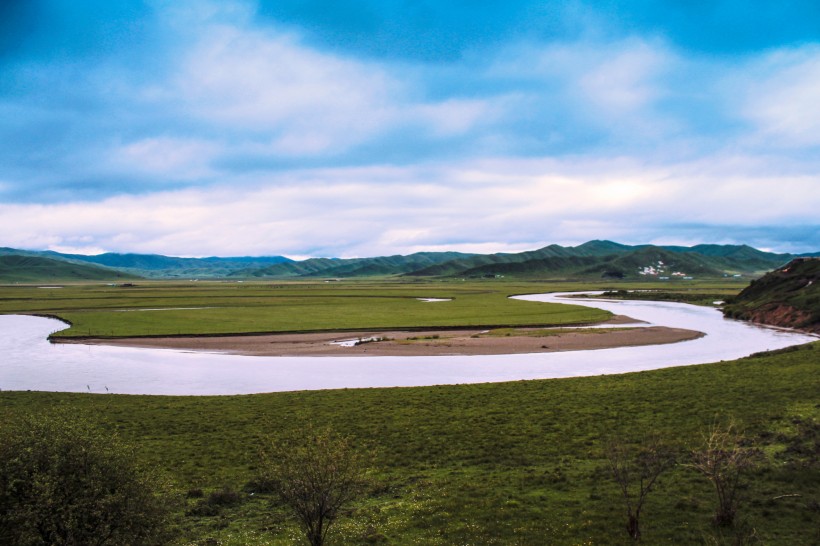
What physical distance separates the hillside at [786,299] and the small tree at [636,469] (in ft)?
217

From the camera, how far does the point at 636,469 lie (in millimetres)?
17891

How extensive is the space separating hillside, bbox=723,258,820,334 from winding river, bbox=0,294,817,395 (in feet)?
55.5

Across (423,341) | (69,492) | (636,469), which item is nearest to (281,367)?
(423,341)

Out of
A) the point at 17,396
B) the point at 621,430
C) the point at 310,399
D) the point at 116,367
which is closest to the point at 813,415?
the point at 621,430

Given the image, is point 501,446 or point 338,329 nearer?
point 501,446

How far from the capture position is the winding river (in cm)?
3806

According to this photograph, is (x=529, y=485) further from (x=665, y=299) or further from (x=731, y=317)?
(x=665, y=299)

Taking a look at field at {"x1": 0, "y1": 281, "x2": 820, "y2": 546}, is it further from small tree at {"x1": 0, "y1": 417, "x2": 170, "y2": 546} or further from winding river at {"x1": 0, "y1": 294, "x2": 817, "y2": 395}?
winding river at {"x1": 0, "y1": 294, "x2": 817, "y2": 395}

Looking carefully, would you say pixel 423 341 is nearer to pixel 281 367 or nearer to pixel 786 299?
pixel 281 367

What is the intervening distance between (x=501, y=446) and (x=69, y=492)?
651 inches

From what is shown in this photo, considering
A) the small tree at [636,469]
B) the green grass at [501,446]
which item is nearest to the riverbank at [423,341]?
the green grass at [501,446]

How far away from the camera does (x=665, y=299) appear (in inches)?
5197

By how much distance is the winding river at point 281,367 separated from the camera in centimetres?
3806

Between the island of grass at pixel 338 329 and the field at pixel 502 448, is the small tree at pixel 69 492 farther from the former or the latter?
the island of grass at pixel 338 329
